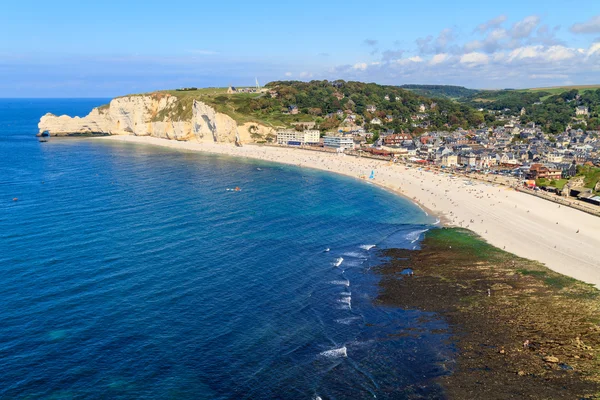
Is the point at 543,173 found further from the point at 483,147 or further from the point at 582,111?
the point at 582,111

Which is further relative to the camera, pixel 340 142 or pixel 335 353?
pixel 340 142

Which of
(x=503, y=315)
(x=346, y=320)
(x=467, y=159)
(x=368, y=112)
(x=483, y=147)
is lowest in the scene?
(x=503, y=315)

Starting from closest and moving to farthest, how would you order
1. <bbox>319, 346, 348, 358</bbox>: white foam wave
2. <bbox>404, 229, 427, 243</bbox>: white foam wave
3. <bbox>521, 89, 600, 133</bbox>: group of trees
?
A: <bbox>319, 346, 348, 358</bbox>: white foam wave < <bbox>404, 229, 427, 243</bbox>: white foam wave < <bbox>521, 89, 600, 133</bbox>: group of trees

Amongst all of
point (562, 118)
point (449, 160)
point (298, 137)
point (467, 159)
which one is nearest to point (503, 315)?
point (467, 159)

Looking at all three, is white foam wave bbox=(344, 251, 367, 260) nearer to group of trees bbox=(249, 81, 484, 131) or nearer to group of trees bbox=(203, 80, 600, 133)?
group of trees bbox=(203, 80, 600, 133)

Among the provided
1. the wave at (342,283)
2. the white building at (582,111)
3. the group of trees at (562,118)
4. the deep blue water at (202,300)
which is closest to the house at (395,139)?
the group of trees at (562,118)

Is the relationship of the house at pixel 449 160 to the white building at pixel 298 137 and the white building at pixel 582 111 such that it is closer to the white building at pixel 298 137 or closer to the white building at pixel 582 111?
the white building at pixel 298 137

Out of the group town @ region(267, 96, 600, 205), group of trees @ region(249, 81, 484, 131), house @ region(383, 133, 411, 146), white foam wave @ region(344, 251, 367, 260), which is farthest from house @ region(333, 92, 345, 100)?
white foam wave @ region(344, 251, 367, 260)
